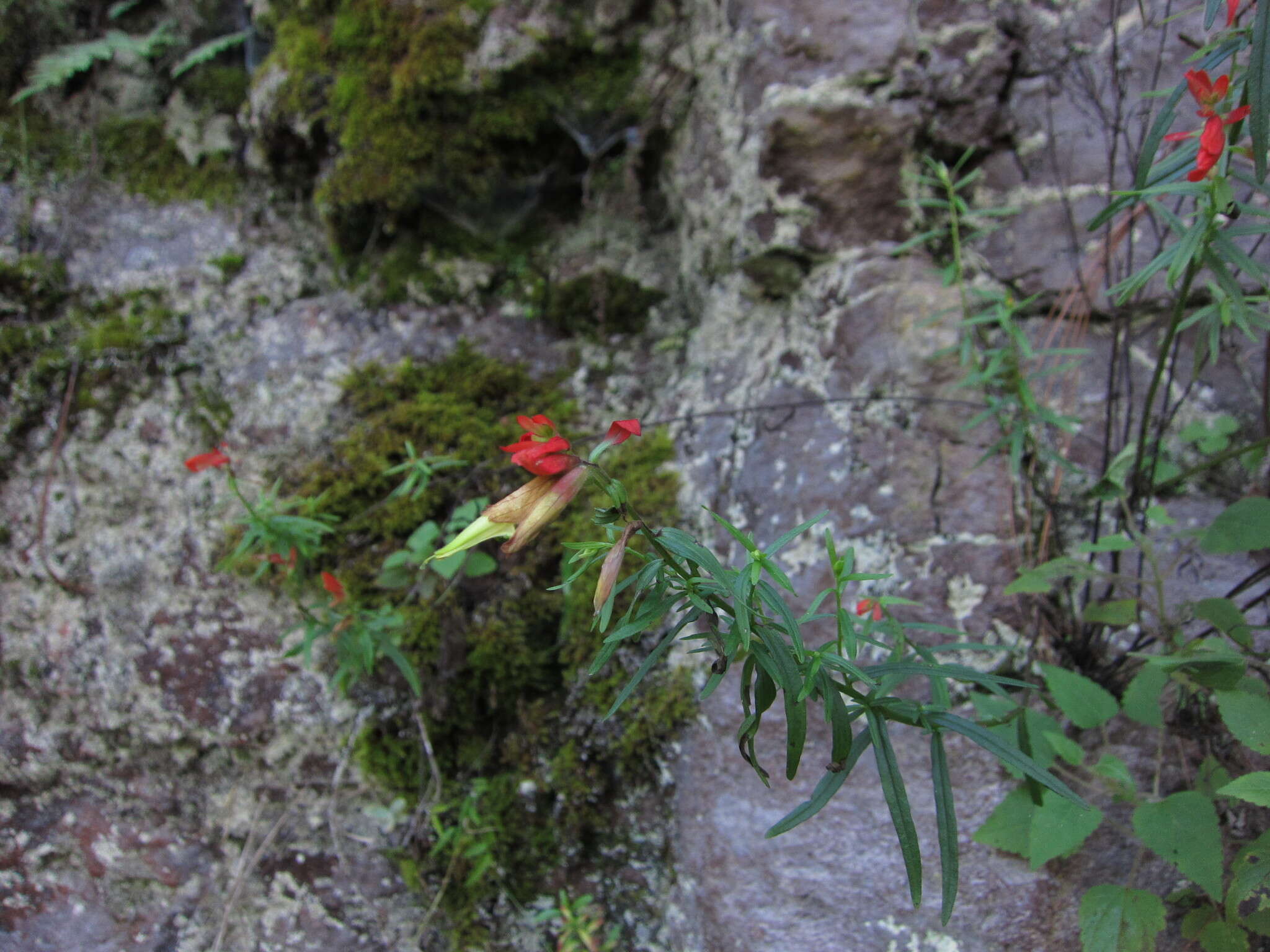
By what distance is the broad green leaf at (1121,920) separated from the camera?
1.16 metres

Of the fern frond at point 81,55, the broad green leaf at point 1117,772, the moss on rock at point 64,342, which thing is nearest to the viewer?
the broad green leaf at point 1117,772

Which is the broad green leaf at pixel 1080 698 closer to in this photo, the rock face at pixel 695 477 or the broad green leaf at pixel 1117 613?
the broad green leaf at pixel 1117 613

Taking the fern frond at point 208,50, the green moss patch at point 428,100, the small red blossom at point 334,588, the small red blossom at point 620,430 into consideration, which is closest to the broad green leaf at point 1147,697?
the small red blossom at point 620,430

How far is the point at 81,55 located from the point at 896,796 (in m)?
3.11

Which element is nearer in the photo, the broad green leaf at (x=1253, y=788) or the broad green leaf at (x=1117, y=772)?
the broad green leaf at (x=1253, y=788)

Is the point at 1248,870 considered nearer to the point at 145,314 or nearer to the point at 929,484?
the point at 929,484

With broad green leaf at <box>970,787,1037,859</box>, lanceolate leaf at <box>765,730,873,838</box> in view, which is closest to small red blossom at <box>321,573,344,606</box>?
lanceolate leaf at <box>765,730,873,838</box>

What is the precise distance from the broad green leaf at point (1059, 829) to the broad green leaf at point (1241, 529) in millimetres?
531

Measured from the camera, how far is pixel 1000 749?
0.96 metres

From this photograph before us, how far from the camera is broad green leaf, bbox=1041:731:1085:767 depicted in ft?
4.24

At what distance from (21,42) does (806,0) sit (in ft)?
8.26

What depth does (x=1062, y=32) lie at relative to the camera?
1959mm

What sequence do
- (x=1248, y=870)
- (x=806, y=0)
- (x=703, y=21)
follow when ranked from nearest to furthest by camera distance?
(x=1248, y=870) < (x=806, y=0) < (x=703, y=21)

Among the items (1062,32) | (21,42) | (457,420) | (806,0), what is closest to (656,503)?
(457,420)
